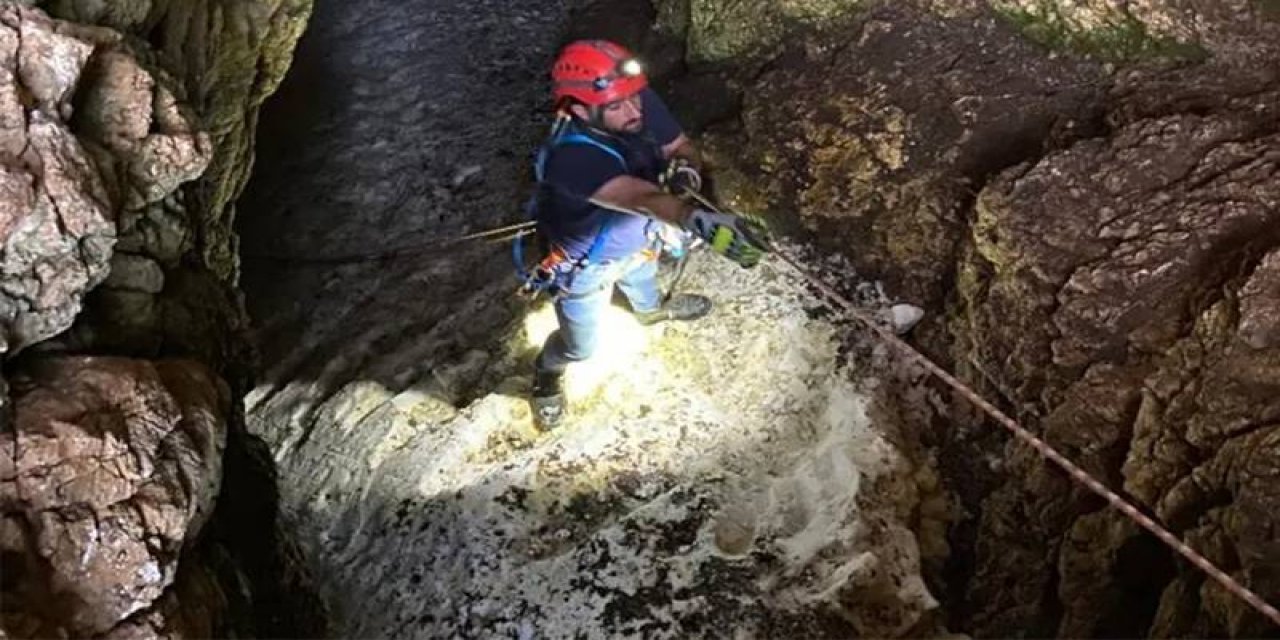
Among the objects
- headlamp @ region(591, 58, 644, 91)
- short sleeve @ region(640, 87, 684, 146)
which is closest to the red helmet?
headlamp @ region(591, 58, 644, 91)

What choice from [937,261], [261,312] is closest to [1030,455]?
[937,261]

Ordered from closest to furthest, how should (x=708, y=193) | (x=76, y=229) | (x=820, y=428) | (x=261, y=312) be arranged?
(x=76, y=229)
(x=820, y=428)
(x=708, y=193)
(x=261, y=312)

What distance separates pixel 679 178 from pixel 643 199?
575 mm

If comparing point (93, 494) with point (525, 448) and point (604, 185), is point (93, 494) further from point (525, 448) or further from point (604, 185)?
point (525, 448)

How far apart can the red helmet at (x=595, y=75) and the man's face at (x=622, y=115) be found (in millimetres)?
35

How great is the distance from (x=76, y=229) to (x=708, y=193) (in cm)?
342

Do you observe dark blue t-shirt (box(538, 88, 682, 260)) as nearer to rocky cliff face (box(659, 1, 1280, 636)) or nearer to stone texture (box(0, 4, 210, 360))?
stone texture (box(0, 4, 210, 360))

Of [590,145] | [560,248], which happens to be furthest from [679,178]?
[560,248]

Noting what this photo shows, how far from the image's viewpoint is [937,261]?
5.91 meters

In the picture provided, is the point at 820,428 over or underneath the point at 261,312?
over

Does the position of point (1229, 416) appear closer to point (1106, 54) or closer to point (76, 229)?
point (1106, 54)

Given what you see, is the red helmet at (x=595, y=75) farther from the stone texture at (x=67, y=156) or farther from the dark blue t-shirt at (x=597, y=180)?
the stone texture at (x=67, y=156)

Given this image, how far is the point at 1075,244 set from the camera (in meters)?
4.97

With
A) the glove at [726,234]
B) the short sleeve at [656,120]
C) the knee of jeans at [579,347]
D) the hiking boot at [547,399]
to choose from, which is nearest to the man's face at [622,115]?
the short sleeve at [656,120]
